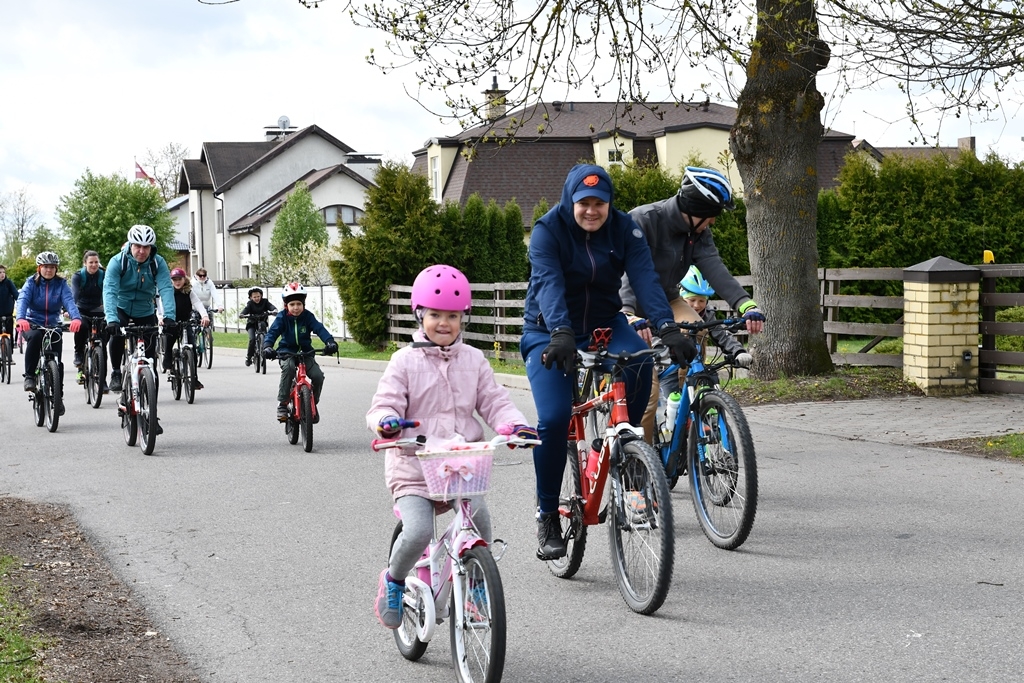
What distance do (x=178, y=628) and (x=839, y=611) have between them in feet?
9.69

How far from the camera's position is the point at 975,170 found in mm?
28719

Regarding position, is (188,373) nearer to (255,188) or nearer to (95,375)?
(95,375)

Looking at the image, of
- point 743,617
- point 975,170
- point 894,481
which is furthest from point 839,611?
point 975,170

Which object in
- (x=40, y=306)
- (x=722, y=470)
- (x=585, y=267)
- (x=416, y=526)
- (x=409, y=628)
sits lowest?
(x=409, y=628)

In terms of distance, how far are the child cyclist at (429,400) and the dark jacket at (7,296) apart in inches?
721

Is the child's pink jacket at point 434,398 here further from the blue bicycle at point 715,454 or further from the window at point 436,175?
the window at point 436,175

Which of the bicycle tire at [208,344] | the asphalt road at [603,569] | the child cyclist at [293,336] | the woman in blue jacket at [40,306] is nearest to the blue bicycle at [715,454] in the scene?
the asphalt road at [603,569]

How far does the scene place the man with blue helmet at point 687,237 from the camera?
7316 mm

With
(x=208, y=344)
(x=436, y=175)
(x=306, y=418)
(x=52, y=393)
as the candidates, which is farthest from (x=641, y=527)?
(x=436, y=175)

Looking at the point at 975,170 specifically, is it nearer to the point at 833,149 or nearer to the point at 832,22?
the point at 832,22

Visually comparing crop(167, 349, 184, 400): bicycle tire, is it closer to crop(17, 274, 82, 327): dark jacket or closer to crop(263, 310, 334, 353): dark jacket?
crop(17, 274, 82, 327): dark jacket

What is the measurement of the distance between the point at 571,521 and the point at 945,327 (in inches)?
374

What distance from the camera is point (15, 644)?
17.0 ft

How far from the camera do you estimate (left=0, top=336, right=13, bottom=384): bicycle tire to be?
22.0 metres
